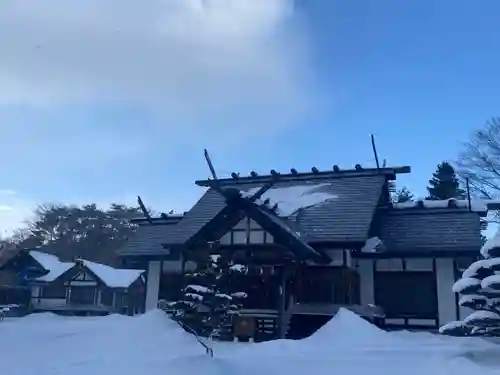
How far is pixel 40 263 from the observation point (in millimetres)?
31266

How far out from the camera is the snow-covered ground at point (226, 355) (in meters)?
7.33

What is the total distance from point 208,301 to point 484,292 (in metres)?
7.06

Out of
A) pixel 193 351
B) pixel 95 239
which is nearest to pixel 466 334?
pixel 193 351

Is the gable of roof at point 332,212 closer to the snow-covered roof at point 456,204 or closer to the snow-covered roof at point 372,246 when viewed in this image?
the snow-covered roof at point 372,246

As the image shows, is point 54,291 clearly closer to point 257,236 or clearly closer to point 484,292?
point 257,236

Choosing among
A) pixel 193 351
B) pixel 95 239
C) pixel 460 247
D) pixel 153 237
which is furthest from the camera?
pixel 95 239

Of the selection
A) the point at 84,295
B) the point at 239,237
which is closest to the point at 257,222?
the point at 239,237

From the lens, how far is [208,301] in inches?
558

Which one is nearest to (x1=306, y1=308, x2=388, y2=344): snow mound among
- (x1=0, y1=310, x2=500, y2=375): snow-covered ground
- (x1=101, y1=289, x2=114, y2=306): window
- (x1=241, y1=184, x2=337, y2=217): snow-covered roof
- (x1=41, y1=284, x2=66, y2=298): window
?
(x1=0, y1=310, x2=500, y2=375): snow-covered ground

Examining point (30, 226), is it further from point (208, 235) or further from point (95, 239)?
point (208, 235)

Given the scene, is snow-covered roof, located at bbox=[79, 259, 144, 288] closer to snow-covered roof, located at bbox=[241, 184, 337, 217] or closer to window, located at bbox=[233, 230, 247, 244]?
snow-covered roof, located at bbox=[241, 184, 337, 217]

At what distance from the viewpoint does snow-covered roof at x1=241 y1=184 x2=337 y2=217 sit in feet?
59.7

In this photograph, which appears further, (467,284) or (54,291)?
(54,291)

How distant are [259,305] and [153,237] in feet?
21.9
